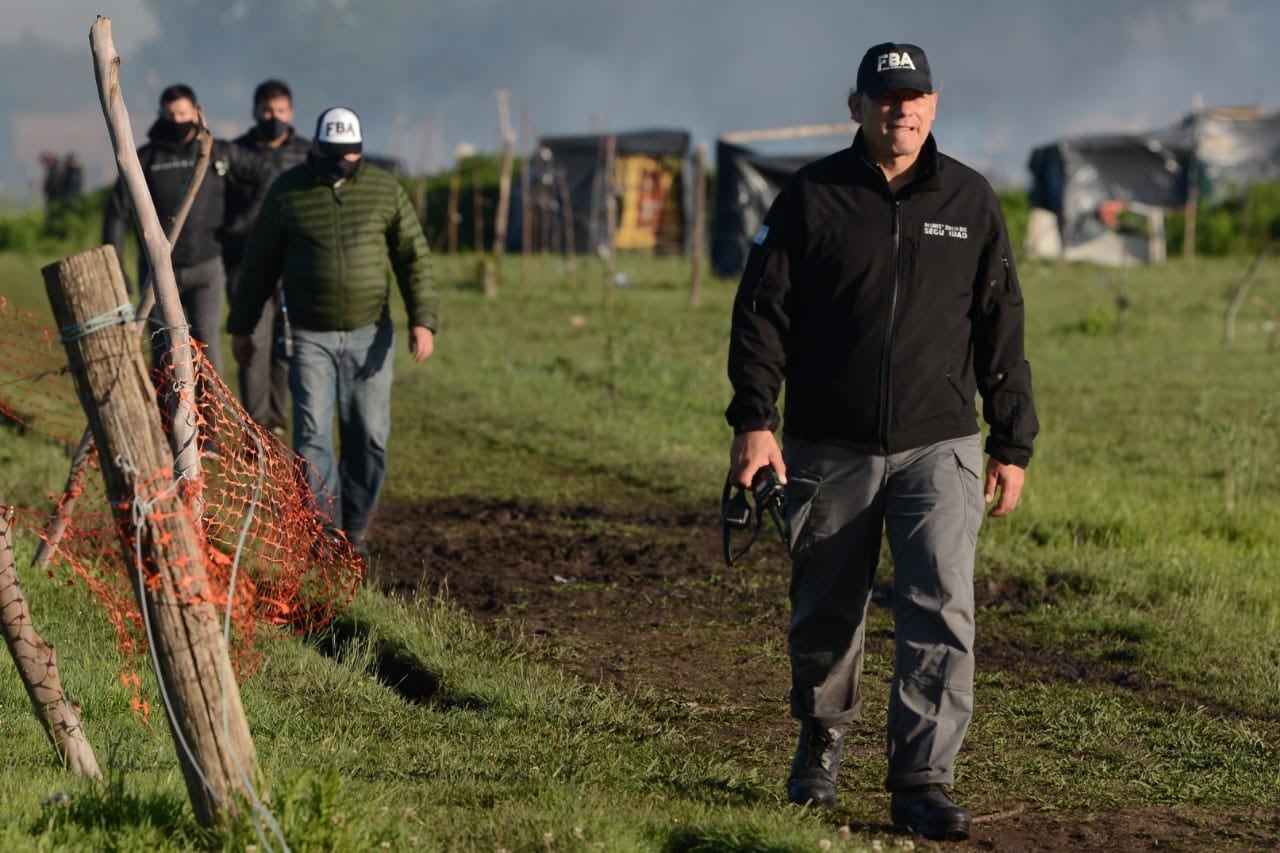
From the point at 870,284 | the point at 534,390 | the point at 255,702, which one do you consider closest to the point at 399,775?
the point at 255,702

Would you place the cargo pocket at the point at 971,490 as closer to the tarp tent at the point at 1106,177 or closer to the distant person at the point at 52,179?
the tarp tent at the point at 1106,177

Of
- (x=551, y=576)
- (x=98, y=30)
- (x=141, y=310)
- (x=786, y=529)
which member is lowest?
(x=551, y=576)

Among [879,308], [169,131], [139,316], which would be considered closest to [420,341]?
[139,316]

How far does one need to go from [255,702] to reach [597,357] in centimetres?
1173

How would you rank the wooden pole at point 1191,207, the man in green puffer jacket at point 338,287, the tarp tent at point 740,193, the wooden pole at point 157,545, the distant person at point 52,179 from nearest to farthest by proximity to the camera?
the wooden pole at point 157,545 < the man in green puffer jacket at point 338,287 < the tarp tent at point 740,193 < the wooden pole at point 1191,207 < the distant person at point 52,179

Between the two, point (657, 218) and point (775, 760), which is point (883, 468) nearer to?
point (775, 760)

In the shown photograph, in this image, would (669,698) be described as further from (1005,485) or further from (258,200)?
(258,200)

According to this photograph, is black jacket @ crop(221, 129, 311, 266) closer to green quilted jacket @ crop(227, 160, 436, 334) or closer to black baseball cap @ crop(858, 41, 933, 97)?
green quilted jacket @ crop(227, 160, 436, 334)

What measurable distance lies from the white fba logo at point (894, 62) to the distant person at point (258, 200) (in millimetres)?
6565

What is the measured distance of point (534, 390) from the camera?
15297 mm

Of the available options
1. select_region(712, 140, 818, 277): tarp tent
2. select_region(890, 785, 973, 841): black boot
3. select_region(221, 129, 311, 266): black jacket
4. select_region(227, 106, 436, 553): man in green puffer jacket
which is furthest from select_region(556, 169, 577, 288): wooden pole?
select_region(890, 785, 973, 841): black boot

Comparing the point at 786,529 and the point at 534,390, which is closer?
the point at 786,529

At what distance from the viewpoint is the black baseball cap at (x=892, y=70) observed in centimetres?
494

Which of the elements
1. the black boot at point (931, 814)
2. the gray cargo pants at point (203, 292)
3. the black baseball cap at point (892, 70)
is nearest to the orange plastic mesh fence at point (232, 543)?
the gray cargo pants at point (203, 292)
